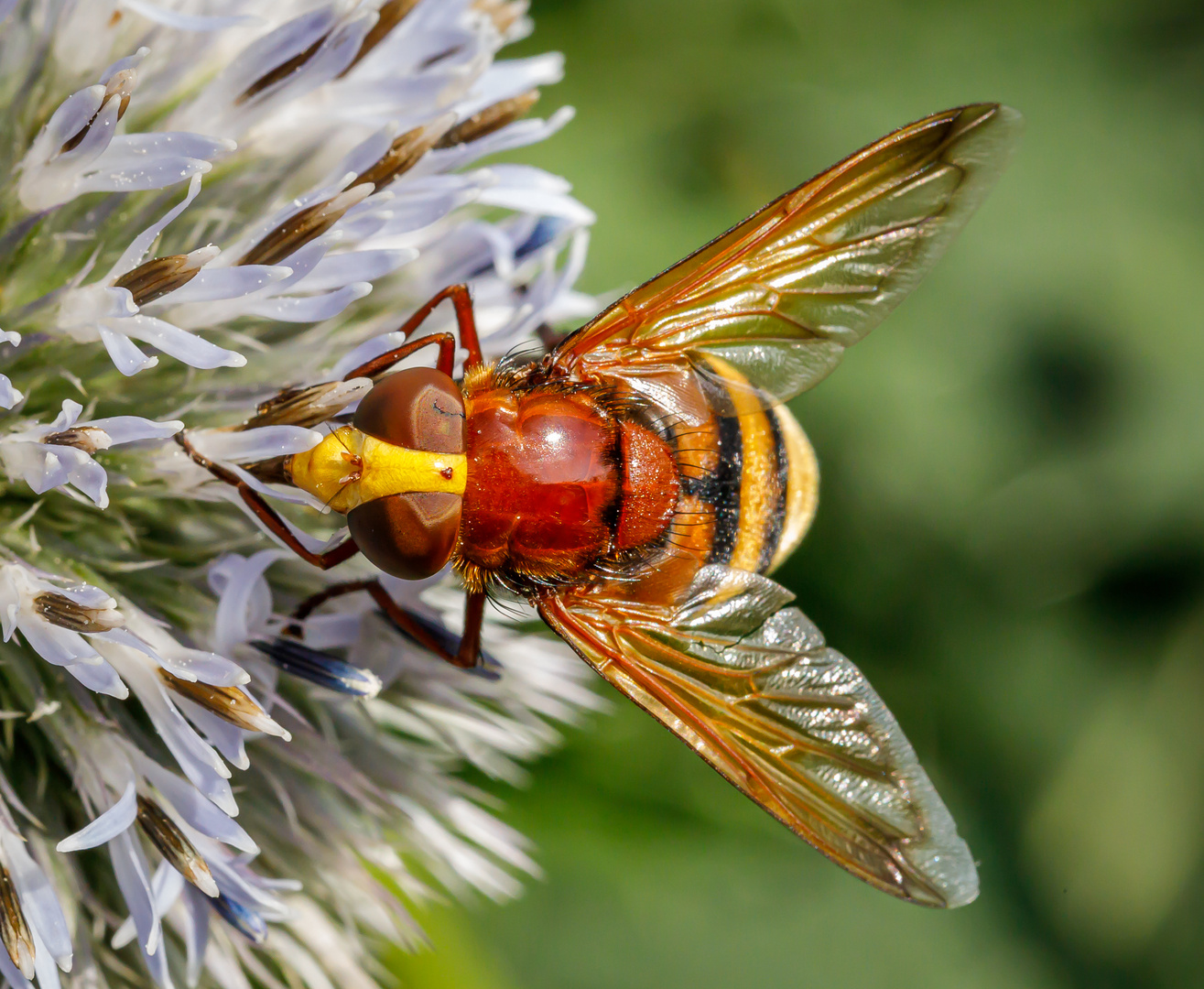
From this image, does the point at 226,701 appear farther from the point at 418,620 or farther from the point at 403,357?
the point at 403,357

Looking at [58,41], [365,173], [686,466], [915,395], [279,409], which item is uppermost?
[58,41]

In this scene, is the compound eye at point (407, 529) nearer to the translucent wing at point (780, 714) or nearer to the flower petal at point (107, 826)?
Result: the translucent wing at point (780, 714)

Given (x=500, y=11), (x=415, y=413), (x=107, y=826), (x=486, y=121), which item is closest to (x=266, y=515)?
(x=415, y=413)

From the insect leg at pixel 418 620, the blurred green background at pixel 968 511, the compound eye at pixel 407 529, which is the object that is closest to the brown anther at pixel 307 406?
the compound eye at pixel 407 529

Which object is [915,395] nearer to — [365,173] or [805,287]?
[805,287]

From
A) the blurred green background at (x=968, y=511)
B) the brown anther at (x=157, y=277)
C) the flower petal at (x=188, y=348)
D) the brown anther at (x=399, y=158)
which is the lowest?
the blurred green background at (x=968, y=511)

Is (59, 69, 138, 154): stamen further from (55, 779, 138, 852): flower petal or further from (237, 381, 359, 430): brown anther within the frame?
(55, 779, 138, 852): flower petal

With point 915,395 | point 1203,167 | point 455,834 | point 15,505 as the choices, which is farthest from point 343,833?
point 1203,167
